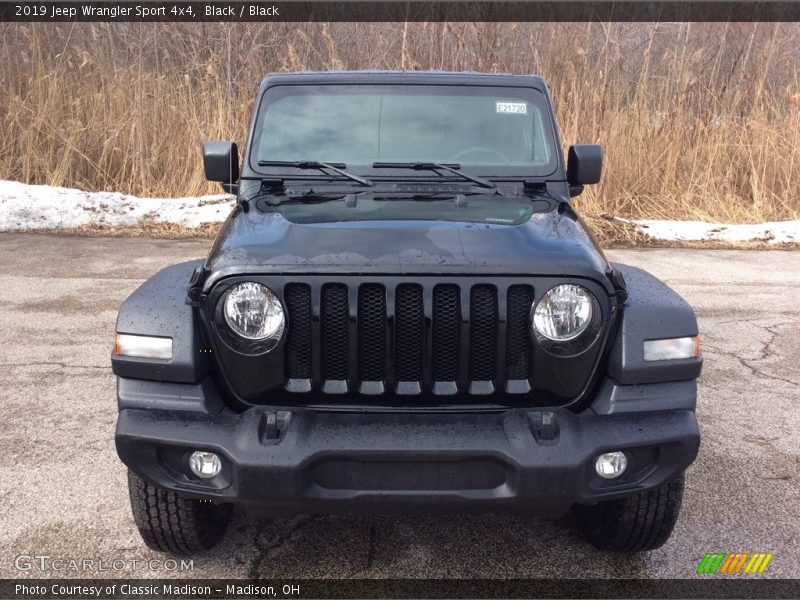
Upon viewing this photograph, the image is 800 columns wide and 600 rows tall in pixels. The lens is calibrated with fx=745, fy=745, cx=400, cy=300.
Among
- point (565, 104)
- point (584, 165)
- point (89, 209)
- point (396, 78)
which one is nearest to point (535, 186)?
point (584, 165)

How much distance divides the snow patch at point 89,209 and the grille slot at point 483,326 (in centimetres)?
739

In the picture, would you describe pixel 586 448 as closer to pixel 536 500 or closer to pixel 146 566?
pixel 536 500

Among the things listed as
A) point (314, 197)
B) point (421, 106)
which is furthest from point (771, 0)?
point (314, 197)

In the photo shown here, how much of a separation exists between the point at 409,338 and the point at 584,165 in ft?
5.04

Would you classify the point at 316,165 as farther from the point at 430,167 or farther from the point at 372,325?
the point at 372,325

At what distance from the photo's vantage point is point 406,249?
230 centimetres

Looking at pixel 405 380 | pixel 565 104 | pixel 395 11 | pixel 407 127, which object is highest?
pixel 395 11

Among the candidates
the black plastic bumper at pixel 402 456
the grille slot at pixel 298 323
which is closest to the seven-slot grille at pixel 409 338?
the grille slot at pixel 298 323

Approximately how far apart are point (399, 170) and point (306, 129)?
492 millimetres

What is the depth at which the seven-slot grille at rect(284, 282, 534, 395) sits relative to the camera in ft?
7.29

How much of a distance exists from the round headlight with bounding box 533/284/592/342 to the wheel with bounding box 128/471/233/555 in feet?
4.19

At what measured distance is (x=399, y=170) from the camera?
10.5ft

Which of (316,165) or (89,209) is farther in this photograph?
(89,209)

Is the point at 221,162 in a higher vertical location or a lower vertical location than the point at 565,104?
higher
